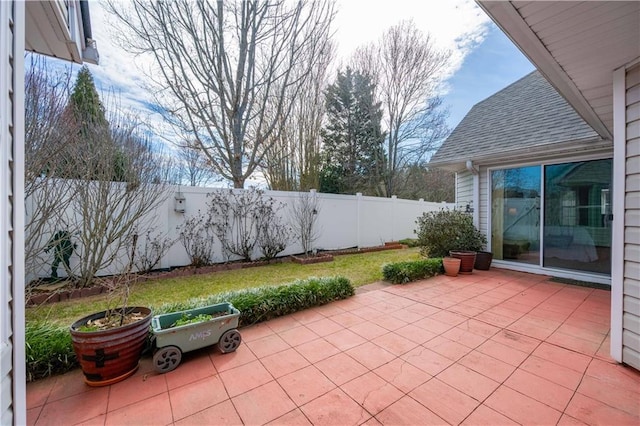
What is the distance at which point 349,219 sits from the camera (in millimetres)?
9211

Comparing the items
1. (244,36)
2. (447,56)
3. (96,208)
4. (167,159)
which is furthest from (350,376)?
(447,56)

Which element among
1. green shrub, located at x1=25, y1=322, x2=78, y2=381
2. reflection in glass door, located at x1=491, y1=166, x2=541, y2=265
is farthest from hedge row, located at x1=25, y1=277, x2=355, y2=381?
reflection in glass door, located at x1=491, y1=166, x2=541, y2=265

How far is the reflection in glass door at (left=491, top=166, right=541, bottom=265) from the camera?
6008 millimetres

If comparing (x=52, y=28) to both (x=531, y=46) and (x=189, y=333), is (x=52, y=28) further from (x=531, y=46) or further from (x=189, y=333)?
(x=531, y=46)

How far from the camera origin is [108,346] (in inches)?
87.0

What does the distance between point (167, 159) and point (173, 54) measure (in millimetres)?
3559

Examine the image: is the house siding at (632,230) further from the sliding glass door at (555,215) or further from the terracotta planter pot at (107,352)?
the terracotta planter pot at (107,352)

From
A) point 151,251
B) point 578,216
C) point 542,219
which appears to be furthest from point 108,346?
point 578,216

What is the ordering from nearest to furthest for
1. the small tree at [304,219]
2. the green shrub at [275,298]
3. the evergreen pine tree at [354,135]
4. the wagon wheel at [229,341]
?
the wagon wheel at [229,341] < the green shrub at [275,298] < the small tree at [304,219] < the evergreen pine tree at [354,135]

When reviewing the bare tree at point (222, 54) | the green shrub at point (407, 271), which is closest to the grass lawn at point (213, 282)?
the green shrub at point (407, 271)

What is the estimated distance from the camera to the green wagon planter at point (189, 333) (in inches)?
95.7

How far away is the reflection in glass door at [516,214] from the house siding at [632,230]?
3874 mm

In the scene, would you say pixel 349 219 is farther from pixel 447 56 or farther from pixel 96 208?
pixel 447 56

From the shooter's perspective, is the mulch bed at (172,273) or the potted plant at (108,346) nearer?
the potted plant at (108,346)
